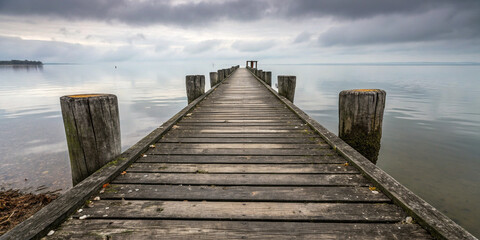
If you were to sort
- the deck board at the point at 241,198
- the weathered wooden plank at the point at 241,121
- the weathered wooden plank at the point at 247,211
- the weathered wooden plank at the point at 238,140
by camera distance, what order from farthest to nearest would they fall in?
the weathered wooden plank at the point at 241,121
the weathered wooden plank at the point at 238,140
the weathered wooden plank at the point at 247,211
the deck board at the point at 241,198

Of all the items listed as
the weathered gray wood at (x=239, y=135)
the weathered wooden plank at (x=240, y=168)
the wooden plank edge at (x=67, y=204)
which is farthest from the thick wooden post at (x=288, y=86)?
the wooden plank edge at (x=67, y=204)

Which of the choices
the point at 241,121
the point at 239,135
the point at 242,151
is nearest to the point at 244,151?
the point at 242,151

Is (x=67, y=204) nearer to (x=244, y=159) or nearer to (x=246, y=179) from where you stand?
(x=246, y=179)

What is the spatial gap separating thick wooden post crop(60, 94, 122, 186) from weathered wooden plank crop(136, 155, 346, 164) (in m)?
0.46

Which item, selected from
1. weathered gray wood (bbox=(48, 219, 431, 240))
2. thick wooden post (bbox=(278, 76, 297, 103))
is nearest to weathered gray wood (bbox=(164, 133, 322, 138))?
weathered gray wood (bbox=(48, 219, 431, 240))

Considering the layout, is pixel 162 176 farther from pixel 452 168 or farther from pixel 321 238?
pixel 452 168

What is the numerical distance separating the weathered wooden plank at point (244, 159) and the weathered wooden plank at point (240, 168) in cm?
9

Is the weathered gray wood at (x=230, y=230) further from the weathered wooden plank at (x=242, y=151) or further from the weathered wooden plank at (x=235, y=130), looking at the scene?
the weathered wooden plank at (x=235, y=130)

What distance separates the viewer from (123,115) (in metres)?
15.4

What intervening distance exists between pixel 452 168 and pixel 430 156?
101cm

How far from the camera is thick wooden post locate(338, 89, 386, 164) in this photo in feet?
10.0

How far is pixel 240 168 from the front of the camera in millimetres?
2631

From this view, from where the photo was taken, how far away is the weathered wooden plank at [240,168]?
2545mm

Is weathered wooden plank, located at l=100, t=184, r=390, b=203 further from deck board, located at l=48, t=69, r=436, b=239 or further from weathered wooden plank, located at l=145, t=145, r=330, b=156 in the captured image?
weathered wooden plank, located at l=145, t=145, r=330, b=156
